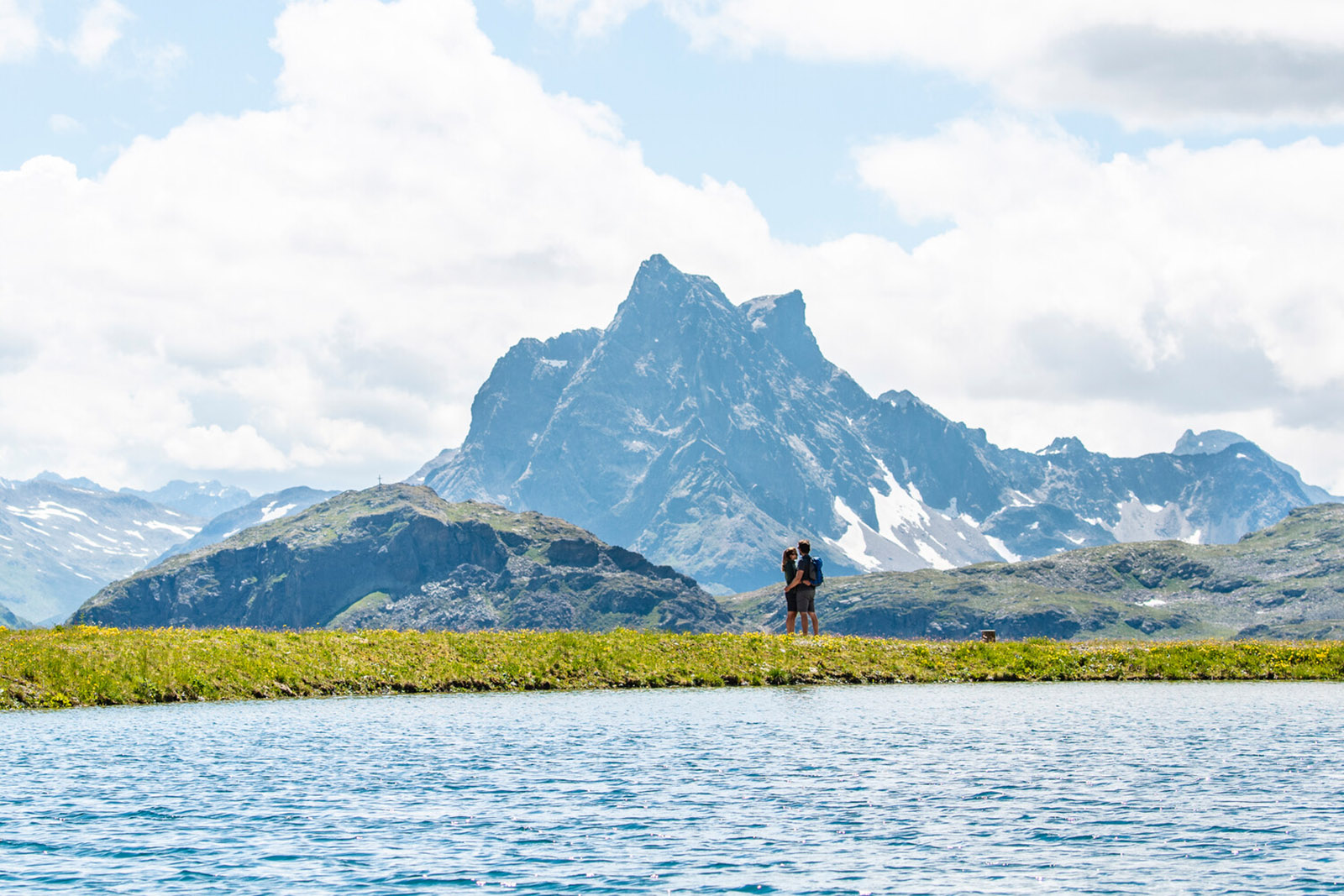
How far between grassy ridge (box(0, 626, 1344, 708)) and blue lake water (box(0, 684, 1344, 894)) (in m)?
5.69

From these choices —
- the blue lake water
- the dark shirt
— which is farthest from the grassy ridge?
the blue lake water

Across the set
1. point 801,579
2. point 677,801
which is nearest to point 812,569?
point 801,579

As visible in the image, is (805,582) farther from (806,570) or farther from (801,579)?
(806,570)

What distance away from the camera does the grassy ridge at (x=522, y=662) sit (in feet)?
165

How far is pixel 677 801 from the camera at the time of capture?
2645cm

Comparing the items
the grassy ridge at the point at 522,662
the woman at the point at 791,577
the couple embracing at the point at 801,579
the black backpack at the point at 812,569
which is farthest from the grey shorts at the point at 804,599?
the grassy ridge at the point at 522,662

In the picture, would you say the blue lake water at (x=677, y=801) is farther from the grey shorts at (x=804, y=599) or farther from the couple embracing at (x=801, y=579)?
the grey shorts at (x=804, y=599)

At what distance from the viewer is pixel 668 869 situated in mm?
20531

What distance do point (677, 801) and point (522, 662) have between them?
104ft

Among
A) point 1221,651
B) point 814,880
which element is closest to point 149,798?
point 814,880

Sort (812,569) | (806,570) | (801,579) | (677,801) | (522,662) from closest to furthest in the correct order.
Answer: (677,801) < (522,662) < (806,570) < (801,579) < (812,569)

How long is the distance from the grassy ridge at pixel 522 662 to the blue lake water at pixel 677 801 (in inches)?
224

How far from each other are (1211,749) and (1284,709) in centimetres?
1354

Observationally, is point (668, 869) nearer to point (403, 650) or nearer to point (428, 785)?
point (428, 785)
